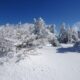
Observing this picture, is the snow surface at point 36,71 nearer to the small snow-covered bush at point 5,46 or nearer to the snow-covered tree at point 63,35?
the small snow-covered bush at point 5,46

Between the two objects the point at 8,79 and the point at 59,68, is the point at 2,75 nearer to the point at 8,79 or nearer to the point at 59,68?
the point at 8,79

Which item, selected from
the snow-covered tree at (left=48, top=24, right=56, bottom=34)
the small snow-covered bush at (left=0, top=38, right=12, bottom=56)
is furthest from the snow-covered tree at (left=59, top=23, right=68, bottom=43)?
the small snow-covered bush at (left=0, top=38, right=12, bottom=56)

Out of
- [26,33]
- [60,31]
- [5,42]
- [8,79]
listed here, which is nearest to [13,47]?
[5,42]

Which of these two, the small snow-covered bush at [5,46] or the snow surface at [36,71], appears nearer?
the snow surface at [36,71]

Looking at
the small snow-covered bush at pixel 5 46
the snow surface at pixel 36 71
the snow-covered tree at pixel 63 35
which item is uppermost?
the snow-covered tree at pixel 63 35

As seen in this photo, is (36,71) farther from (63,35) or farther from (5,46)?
(63,35)

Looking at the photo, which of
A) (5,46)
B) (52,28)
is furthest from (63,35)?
(5,46)

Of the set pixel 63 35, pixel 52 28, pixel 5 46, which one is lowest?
pixel 5 46

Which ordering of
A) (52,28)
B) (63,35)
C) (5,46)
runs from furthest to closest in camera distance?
(63,35)
(52,28)
(5,46)

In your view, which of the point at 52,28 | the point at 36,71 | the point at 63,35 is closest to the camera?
the point at 36,71

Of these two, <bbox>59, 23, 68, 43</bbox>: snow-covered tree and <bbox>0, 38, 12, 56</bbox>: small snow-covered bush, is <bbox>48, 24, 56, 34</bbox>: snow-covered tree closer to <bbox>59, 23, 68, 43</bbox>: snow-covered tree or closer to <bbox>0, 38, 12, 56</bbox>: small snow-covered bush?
<bbox>59, 23, 68, 43</bbox>: snow-covered tree

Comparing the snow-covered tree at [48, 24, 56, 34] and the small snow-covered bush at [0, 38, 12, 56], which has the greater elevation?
the snow-covered tree at [48, 24, 56, 34]

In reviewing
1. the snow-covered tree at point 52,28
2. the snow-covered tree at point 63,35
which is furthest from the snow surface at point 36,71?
the snow-covered tree at point 63,35

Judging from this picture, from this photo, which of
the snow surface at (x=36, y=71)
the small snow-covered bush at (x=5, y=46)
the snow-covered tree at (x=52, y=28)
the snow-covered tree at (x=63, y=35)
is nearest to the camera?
the snow surface at (x=36, y=71)
